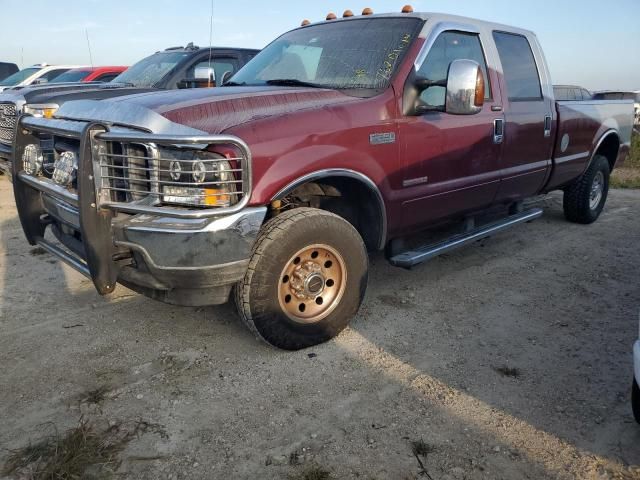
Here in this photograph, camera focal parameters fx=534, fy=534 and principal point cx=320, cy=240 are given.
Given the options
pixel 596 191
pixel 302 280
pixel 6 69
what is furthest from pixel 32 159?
pixel 6 69

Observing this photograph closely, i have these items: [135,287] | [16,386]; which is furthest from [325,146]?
[16,386]

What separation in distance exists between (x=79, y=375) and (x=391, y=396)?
1723mm

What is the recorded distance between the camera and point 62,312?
148 inches

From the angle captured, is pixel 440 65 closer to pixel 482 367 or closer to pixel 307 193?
pixel 307 193

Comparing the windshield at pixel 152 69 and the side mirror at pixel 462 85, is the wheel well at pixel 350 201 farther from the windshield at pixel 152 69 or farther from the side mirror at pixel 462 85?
the windshield at pixel 152 69

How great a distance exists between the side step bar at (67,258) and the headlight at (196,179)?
2.27ft

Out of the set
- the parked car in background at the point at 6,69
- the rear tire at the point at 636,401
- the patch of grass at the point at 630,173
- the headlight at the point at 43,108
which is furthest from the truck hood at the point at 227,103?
the parked car in background at the point at 6,69

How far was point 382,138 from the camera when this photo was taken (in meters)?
3.39

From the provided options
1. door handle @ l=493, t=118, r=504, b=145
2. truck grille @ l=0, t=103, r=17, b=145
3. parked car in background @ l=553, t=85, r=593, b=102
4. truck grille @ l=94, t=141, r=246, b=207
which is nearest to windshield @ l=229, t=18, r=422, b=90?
Answer: door handle @ l=493, t=118, r=504, b=145

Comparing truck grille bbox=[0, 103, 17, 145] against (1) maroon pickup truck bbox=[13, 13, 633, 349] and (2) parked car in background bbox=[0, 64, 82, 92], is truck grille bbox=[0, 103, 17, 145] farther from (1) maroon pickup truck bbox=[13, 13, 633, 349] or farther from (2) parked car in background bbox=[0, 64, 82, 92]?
(2) parked car in background bbox=[0, 64, 82, 92]

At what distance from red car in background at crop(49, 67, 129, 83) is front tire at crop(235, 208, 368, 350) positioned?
7877mm

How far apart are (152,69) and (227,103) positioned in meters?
4.97

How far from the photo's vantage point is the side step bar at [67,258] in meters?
2.97

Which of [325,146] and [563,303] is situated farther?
[563,303]
